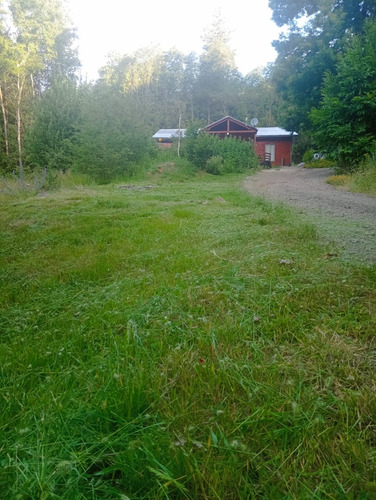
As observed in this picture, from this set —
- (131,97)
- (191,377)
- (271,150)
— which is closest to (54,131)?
(131,97)

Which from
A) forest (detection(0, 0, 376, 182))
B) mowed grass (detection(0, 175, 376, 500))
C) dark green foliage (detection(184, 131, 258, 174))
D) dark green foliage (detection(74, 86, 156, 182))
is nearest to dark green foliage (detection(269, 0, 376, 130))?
forest (detection(0, 0, 376, 182))

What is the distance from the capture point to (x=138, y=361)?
1.36m

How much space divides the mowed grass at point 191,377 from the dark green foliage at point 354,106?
31.4ft

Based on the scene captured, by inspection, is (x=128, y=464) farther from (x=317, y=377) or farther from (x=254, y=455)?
(x=317, y=377)

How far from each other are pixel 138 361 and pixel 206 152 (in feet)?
51.9

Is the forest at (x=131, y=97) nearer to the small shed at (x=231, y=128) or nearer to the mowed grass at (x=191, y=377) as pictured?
the small shed at (x=231, y=128)

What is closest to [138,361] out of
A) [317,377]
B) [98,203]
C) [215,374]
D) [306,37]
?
[215,374]

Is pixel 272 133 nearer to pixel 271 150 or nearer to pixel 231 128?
pixel 271 150

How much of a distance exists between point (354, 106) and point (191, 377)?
1166 cm

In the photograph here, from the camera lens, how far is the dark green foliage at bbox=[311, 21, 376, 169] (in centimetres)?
998

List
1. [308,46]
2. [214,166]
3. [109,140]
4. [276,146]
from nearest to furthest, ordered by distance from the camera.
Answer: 1. [109,140]
2. [214,166]
3. [308,46]
4. [276,146]

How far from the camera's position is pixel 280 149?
28.9 m

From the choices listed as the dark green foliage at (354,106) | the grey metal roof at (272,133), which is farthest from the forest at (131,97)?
the grey metal roof at (272,133)

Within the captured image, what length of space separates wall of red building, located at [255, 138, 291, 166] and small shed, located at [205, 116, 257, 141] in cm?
223
